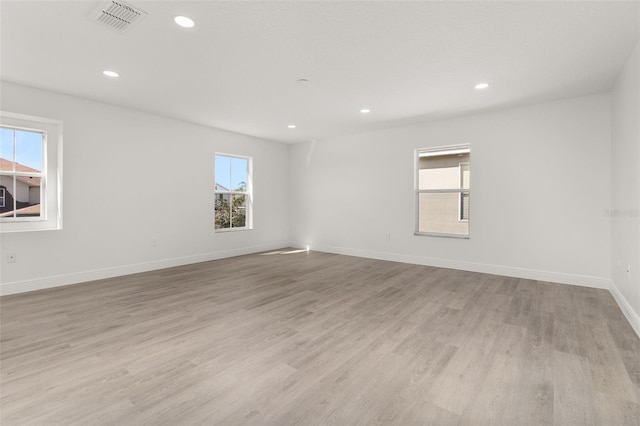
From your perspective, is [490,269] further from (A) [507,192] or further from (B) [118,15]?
(B) [118,15]

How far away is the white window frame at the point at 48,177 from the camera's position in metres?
3.68

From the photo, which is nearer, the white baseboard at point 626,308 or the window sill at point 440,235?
the white baseboard at point 626,308

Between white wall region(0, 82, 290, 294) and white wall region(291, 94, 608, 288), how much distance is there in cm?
260

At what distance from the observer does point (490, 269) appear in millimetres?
4547

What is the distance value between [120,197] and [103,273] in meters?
1.09

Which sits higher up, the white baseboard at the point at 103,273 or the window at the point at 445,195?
the window at the point at 445,195

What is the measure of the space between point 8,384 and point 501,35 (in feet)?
13.5

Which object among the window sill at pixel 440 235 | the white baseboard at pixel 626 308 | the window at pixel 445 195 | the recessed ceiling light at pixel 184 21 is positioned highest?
the recessed ceiling light at pixel 184 21

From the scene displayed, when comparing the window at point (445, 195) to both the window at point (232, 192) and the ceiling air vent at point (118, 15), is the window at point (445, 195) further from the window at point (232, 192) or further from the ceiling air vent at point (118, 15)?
the ceiling air vent at point (118, 15)

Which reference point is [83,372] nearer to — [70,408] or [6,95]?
[70,408]

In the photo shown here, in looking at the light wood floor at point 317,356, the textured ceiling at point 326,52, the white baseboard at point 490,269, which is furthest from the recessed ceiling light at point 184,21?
the white baseboard at point 490,269

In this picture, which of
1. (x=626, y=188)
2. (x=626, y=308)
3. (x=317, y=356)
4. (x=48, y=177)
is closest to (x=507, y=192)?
(x=626, y=188)

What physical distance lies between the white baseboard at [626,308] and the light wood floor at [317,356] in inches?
3.2

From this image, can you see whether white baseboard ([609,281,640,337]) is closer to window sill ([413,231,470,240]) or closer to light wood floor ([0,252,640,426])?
light wood floor ([0,252,640,426])
